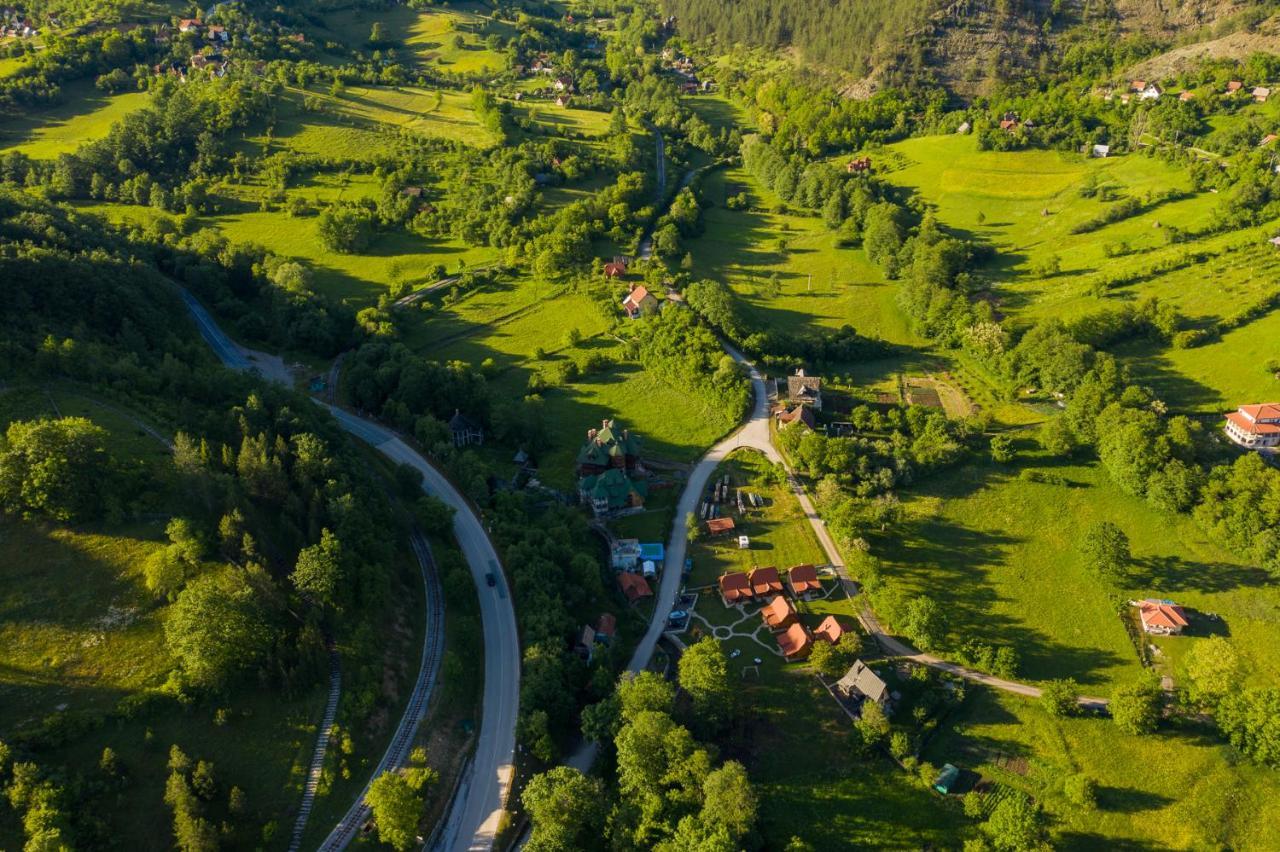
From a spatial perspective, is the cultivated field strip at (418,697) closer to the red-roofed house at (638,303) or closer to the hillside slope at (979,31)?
the red-roofed house at (638,303)

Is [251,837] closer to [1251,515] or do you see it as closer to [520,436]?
[520,436]

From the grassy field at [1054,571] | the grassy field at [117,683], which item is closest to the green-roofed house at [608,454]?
the grassy field at [1054,571]

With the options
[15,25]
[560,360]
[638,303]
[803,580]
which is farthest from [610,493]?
[15,25]

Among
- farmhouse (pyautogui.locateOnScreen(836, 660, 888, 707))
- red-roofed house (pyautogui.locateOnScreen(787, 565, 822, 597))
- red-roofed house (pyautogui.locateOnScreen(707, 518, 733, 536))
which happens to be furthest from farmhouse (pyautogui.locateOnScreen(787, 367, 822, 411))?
farmhouse (pyautogui.locateOnScreen(836, 660, 888, 707))

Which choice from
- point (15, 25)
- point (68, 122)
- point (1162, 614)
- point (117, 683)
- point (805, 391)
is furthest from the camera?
point (15, 25)

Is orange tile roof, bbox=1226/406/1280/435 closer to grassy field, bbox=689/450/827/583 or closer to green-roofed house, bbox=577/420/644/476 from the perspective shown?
grassy field, bbox=689/450/827/583

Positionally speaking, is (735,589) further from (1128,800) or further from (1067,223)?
(1067,223)
